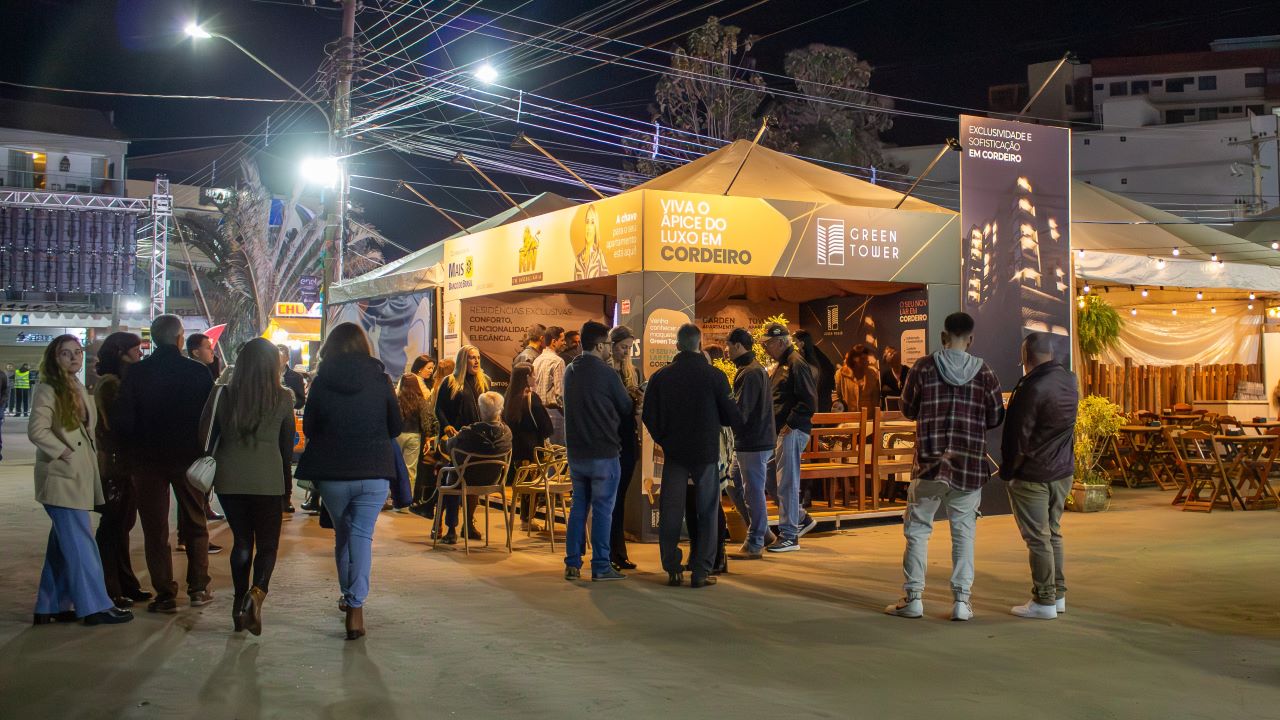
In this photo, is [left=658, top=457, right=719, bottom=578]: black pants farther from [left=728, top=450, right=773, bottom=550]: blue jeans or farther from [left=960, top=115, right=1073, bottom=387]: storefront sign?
[left=960, top=115, right=1073, bottom=387]: storefront sign

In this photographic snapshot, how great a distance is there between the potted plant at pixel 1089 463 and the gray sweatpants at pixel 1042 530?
5523mm

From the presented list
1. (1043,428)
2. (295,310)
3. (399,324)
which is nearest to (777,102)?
(295,310)

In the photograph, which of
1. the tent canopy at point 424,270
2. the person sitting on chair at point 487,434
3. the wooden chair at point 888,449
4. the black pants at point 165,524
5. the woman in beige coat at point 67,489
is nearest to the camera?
the woman in beige coat at point 67,489

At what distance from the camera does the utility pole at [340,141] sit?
1877 centimetres

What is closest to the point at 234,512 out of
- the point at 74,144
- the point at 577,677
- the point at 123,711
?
the point at 123,711

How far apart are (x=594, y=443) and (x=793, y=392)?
2388 mm

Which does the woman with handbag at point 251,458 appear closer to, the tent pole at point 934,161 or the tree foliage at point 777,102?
the tent pole at point 934,161

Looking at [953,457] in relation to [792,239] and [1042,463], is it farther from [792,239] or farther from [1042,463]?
[792,239]

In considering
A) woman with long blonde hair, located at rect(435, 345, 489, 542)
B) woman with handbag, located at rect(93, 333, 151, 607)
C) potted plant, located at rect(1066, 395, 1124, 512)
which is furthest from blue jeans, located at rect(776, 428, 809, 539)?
woman with handbag, located at rect(93, 333, 151, 607)

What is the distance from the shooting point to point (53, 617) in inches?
258

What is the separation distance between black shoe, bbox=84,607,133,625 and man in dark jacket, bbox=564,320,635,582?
292cm

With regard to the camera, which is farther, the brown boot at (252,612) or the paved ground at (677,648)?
the brown boot at (252,612)

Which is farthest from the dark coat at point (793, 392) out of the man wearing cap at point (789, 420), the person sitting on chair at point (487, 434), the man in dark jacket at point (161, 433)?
the man in dark jacket at point (161, 433)

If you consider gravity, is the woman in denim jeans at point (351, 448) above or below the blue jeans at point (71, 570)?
above
